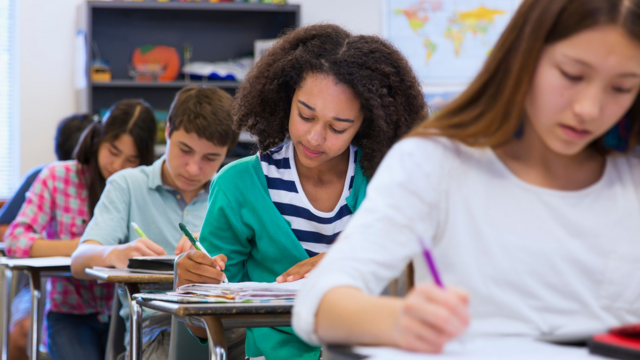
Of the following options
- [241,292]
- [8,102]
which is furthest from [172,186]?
[8,102]

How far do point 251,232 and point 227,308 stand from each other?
0.52 meters

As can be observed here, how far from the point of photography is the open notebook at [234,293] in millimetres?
1294

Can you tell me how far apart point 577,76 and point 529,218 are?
0.19 metres

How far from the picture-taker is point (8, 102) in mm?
4730

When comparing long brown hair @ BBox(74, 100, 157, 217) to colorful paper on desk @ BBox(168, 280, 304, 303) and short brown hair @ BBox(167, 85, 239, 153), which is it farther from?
colorful paper on desk @ BBox(168, 280, 304, 303)

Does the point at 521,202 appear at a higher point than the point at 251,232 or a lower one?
higher

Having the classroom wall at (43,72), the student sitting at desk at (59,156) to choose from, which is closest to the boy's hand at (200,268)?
the student sitting at desk at (59,156)

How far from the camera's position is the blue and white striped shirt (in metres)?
1.76

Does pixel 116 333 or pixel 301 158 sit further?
pixel 116 333

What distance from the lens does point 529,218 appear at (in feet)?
3.10

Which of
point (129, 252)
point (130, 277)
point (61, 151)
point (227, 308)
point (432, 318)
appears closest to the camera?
point (432, 318)

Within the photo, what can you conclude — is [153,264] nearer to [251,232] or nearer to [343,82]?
[251,232]

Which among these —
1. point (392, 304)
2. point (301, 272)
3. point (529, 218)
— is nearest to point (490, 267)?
point (529, 218)

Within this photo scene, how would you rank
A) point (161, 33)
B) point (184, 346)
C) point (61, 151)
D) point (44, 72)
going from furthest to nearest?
1. point (161, 33)
2. point (44, 72)
3. point (61, 151)
4. point (184, 346)
